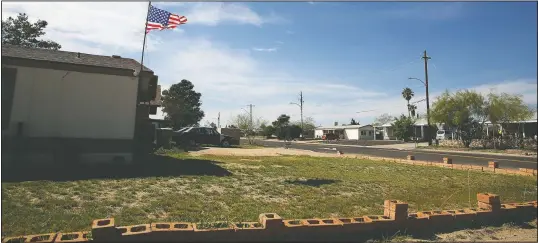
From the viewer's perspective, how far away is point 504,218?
4273 mm

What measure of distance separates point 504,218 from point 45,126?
8.35 m

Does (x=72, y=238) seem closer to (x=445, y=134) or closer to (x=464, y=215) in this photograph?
(x=464, y=215)

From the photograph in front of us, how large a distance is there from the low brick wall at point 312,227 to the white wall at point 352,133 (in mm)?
59965

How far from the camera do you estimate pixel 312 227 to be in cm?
353

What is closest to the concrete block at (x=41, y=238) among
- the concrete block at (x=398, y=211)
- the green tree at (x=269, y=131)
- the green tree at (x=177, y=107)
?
the concrete block at (x=398, y=211)

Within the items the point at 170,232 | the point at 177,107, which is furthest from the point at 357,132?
the point at 170,232

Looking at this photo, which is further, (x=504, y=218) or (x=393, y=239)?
(x=504, y=218)

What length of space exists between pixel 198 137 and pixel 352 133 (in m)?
46.6

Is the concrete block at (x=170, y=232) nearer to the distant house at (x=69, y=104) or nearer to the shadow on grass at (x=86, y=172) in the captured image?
the distant house at (x=69, y=104)

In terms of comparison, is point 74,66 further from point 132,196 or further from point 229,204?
point 229,204

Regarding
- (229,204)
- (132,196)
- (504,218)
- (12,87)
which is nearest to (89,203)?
(132,196)

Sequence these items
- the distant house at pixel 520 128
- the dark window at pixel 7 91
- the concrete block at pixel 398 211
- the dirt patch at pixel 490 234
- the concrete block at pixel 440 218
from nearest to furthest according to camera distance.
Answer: the distant house at pixel 520 128
the dirt patch at pixel 490 234
the concrete block at pixel 398 211
the concrete block at pixel 440 218
the dark window at pixel 7 91

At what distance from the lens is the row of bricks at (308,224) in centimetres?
308

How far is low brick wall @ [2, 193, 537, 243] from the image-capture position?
10.2 feet
